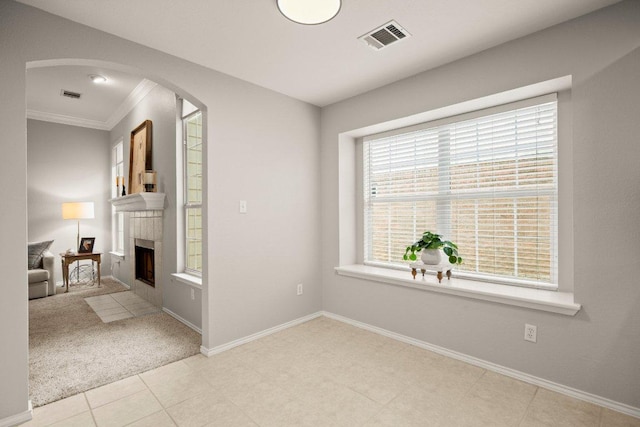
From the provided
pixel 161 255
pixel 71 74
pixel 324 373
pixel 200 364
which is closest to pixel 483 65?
pixel 324 373

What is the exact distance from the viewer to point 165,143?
3.90 meters

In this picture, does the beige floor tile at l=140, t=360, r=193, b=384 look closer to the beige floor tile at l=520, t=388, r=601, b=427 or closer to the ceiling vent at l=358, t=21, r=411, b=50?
the beige floor tile at l=520, t=388, r=601, b=427

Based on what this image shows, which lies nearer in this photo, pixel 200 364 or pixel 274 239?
pixel 200 364

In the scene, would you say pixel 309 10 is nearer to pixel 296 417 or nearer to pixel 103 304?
pixel 296 417

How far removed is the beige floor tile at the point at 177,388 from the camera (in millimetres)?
2090

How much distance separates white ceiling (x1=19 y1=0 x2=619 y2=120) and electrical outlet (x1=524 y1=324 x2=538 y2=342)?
208 centimetres

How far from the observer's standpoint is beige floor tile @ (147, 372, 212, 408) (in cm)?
209

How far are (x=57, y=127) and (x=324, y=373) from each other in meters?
6.16

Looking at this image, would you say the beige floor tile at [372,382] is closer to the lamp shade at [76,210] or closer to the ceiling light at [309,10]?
the ceiling light at [309,10]

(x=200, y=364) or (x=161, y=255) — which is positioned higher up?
(x=161, y=255)

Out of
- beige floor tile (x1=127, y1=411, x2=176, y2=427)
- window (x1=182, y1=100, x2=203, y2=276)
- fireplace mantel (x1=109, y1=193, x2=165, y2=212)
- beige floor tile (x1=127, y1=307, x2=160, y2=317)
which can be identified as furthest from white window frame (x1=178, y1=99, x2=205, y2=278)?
beige floor tile (x1=127, y1=411, x2=176, y2=427)

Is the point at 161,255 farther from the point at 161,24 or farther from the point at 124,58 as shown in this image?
the point at 161,24

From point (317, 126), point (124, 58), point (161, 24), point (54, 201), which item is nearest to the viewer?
point (161, 24)

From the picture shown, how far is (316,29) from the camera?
7.23 feet
